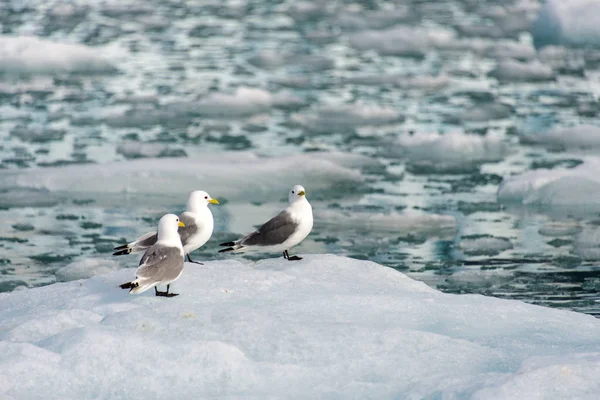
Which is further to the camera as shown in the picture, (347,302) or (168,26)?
(168,26)

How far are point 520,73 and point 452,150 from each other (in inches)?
210

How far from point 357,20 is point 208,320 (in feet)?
57.7

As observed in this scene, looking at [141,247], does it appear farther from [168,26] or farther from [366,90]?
[168,26]

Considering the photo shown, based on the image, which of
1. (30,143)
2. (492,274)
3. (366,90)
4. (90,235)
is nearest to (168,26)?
(366,90)

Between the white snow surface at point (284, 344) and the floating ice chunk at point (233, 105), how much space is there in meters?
8.17

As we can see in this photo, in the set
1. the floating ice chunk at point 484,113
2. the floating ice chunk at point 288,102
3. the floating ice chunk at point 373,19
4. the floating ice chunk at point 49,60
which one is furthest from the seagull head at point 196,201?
the floating ice chunk at point 373,19

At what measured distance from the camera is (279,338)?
13.4 feet

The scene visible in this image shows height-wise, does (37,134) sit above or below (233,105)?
below

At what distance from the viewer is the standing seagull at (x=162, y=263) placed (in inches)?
175

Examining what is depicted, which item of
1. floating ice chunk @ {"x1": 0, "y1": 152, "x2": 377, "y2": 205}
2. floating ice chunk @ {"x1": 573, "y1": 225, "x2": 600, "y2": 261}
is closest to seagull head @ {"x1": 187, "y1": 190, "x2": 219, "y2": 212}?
floating ice chunk @ {"x1": 573, "y1": 225, "x2": 600, "y2": 261}

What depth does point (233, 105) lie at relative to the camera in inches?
513

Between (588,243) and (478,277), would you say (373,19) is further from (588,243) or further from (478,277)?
(478,277)

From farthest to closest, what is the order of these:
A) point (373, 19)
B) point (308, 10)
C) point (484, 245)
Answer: point (308, 10) → point (373, 19) → point (484, 245)

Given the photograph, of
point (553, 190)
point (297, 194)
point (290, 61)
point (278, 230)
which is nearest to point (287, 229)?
point (278, 230)
